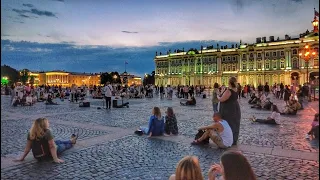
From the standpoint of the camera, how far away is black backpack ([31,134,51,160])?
6.15m

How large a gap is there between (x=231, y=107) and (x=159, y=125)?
2389mm

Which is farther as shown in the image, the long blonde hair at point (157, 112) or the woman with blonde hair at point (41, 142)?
the long blonde hair at point (157, 112)

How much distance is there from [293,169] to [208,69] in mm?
99244

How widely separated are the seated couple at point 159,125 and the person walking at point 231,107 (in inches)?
77.0

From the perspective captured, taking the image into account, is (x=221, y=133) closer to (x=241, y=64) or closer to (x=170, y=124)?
(x=170, y=124)

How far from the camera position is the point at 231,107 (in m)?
7.56

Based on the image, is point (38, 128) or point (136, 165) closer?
point (136, 165)

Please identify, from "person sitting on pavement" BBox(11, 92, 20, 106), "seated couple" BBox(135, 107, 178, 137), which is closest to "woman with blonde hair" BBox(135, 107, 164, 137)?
"seated couple" BBox(135, 107, 178, 137)

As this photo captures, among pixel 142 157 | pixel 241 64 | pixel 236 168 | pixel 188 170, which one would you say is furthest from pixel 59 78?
pixel 236 168

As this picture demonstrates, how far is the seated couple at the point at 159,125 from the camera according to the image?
29.6ft

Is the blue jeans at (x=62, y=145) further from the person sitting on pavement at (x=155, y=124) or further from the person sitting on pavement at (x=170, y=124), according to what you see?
the person sitting on pavement at (x=170, y=124)

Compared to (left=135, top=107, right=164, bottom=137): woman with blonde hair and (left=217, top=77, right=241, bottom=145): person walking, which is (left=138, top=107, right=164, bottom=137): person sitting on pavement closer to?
(left=135, top=107, right=164, bottom=137): woman with blonde hair

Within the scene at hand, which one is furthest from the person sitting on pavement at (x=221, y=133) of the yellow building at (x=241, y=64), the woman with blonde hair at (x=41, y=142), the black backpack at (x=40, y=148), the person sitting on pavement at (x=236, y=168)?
the yellow building at (x=241, y=64)

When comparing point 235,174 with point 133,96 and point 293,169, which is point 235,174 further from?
point 133,96
